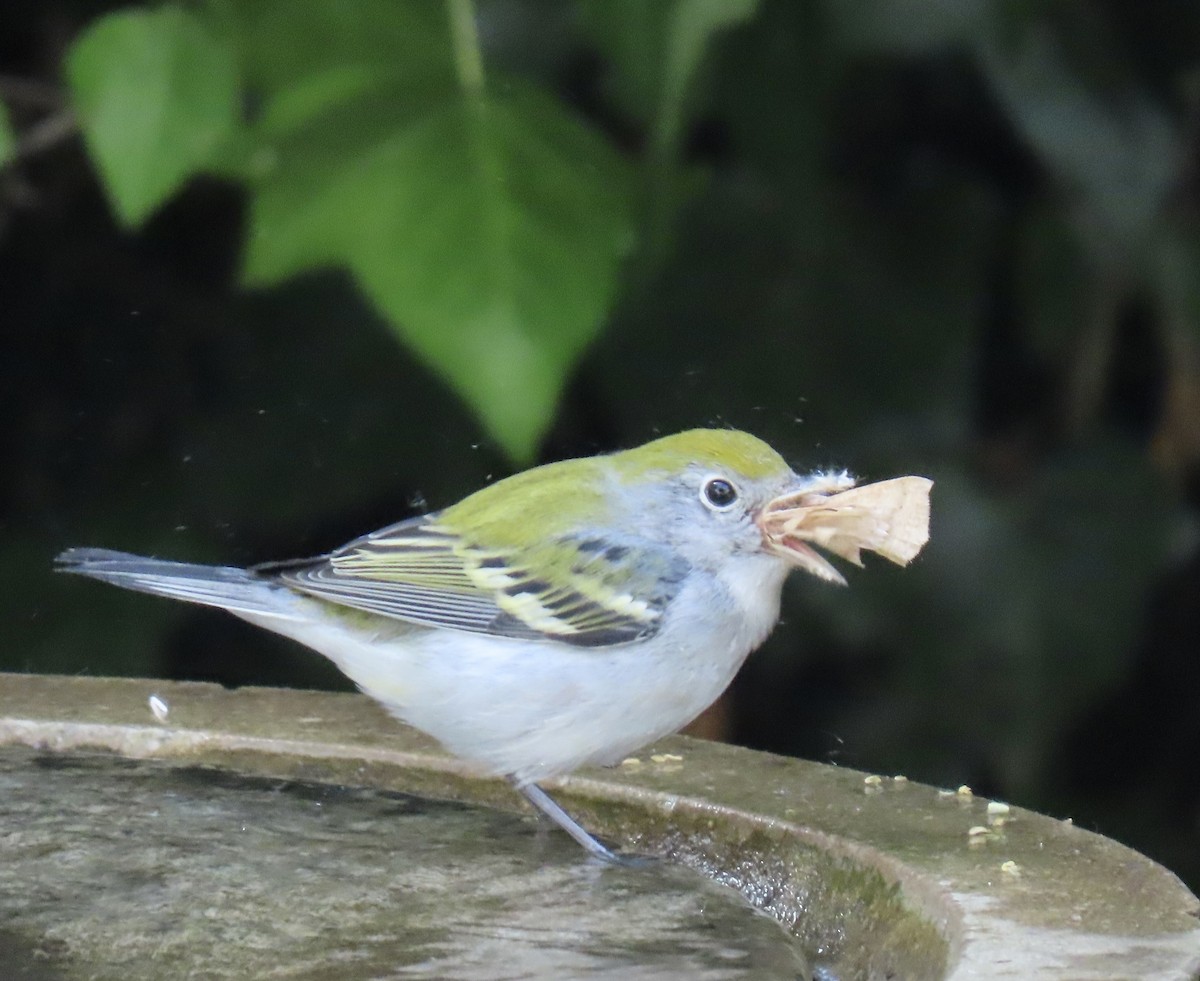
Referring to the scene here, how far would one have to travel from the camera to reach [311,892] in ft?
7.64

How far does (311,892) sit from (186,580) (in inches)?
33.3

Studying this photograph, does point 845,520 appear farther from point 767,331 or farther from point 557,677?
point 767,331

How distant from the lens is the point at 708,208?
13.3ft

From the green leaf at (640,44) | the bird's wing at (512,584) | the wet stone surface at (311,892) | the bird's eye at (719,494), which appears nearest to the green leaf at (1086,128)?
the green leaf at (640,44)

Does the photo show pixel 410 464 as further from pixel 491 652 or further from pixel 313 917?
pixel 313 917

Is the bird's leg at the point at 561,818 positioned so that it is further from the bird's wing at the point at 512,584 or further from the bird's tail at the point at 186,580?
the bird's tail at the point at 186,580

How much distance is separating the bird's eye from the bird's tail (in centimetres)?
73

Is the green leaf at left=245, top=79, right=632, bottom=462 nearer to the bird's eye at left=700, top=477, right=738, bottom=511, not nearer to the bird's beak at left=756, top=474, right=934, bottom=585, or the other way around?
the bird's eye at left=700, top=477, right=738, bottom=511

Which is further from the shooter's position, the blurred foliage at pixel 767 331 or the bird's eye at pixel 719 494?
the blurred foliage at pixel 767 331

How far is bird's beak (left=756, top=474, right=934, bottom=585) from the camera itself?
266cm

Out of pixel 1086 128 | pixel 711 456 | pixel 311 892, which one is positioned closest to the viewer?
pixel 311 892

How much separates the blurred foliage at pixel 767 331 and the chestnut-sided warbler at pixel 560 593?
20.8 inches

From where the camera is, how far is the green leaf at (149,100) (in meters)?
3.28

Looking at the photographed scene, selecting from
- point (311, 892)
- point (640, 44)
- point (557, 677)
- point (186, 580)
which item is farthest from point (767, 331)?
point (311, 892)
